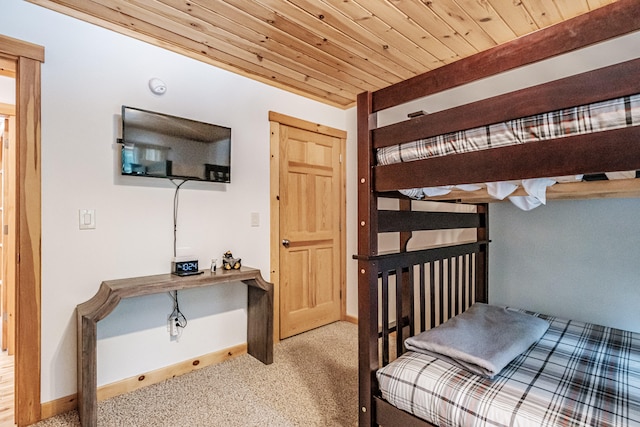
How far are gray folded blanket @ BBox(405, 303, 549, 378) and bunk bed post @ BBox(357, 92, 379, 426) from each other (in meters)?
0.22

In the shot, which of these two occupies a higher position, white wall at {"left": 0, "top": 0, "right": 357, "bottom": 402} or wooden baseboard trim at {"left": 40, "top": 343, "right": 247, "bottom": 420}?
white wall at {"left": 0, "top": 0, "right": 357, "bottom": 402}

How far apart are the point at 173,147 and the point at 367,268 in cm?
153

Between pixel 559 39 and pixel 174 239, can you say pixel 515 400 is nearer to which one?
pixel 559 39

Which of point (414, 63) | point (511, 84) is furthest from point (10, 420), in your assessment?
point (511, 84)

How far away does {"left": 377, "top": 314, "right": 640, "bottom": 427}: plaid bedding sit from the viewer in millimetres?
992

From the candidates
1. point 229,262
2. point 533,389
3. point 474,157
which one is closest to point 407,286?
point 533,389

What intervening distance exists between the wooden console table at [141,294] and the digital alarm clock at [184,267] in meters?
0.05

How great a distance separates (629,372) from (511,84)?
182cm

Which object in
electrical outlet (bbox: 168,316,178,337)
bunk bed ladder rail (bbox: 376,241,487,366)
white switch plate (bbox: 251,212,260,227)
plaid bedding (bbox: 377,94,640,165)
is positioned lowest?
electrical outlet (bbox: 168,316,178,337)

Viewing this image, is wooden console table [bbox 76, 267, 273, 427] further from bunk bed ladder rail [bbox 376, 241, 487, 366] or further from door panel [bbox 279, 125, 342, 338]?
bunk bed ladder rail [bbox 376, 241, 487, 366]

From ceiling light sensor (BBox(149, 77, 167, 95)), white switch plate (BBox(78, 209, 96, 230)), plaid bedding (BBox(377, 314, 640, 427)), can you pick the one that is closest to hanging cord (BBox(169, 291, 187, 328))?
white switch plate (BBox(78, 209, 96, 230))

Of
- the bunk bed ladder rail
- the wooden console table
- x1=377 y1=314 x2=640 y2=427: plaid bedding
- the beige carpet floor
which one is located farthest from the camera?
the beige carpet floor

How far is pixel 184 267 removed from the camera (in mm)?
2096

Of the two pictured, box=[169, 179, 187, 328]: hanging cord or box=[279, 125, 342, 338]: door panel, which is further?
box=[279, 125, 342, 338]: door panel
